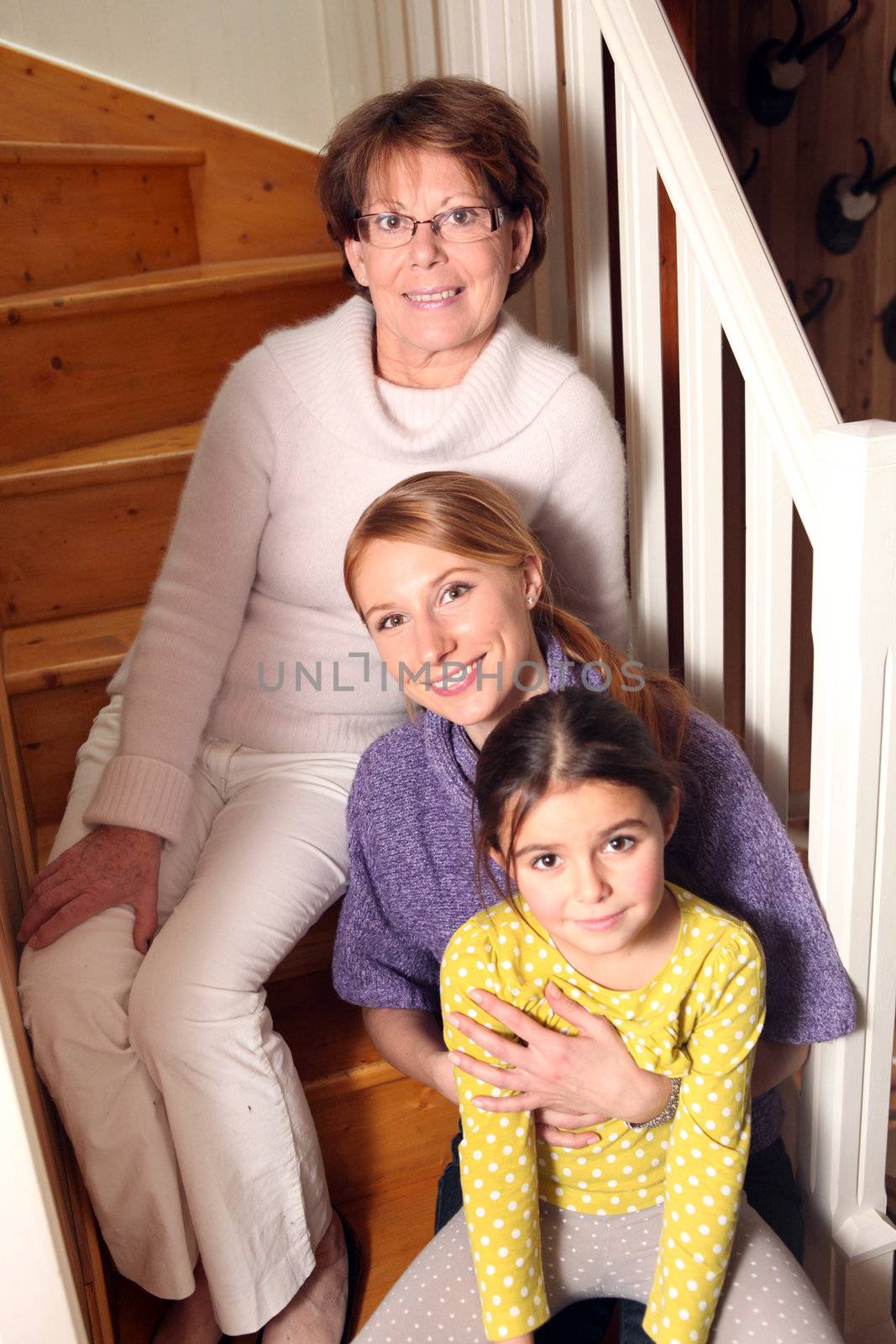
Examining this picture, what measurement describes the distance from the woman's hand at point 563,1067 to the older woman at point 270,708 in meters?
0.27

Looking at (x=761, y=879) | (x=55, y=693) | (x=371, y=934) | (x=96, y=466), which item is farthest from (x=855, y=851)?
(x=96, y=466)

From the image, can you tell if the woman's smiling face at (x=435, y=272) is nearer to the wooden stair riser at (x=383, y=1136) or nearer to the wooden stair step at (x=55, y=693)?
the wooden stair step at (x=55, y=693)

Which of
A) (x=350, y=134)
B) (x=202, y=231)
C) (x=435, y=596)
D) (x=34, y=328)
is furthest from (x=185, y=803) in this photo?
(x=202, y=231)

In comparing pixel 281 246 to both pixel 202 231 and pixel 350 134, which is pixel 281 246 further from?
pixel 350 134

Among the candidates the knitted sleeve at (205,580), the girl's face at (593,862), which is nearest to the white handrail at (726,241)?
the girl's face at (593,862)

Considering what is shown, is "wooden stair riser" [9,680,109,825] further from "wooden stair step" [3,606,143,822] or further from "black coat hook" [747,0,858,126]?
"black coat hook" [747,0,858,126]

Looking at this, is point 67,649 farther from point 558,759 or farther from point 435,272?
point 558,759

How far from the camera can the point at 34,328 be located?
1.77 m

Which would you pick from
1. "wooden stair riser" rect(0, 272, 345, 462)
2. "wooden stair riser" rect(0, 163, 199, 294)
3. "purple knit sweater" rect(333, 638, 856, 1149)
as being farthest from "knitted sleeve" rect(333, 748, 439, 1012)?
"wooden stair riser" rect(0, 163, 199, 294)

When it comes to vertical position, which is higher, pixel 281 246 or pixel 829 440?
pixel 281 246

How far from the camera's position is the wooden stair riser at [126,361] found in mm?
1783

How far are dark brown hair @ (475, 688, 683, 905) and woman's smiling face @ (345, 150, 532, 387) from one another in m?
0.51

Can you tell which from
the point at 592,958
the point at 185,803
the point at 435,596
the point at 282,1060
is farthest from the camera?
the point at 185,803

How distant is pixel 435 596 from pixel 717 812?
34cm
